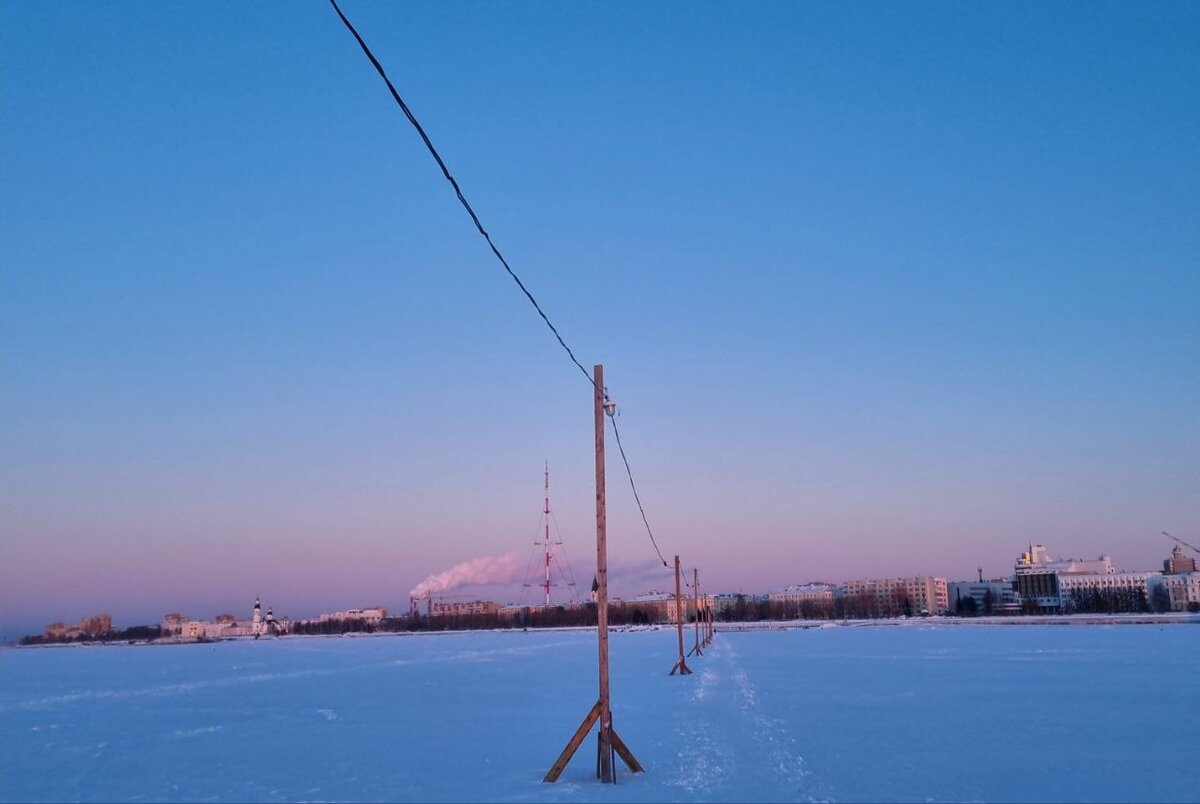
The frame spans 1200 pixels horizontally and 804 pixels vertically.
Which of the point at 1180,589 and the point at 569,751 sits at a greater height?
the point at 569,751

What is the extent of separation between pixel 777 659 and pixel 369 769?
30.4 m

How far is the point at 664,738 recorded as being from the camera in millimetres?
16562

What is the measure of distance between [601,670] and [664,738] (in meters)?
4.20

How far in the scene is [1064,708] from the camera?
20.5 meters

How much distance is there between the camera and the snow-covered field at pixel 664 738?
1230cm

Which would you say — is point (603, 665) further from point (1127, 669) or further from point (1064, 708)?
point (1127, 669)

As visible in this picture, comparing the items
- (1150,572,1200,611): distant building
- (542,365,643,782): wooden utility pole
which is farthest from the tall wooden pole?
(1150,572,1200,611): distant building

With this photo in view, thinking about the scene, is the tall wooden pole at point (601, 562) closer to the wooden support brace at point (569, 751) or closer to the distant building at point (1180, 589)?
the wooden support brace at point (569, 751)

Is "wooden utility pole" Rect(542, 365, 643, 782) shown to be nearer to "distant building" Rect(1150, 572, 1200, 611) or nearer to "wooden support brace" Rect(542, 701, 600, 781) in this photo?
"wooden support brace" Rect(542, 701, 600, 781)

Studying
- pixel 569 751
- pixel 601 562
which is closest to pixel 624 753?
pixel 569 751

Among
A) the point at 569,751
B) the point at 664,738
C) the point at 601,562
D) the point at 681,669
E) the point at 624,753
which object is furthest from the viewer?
the point at 681,669

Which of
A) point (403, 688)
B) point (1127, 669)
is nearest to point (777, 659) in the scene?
point (1127, 669)

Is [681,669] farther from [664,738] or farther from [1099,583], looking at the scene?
[1099,583]

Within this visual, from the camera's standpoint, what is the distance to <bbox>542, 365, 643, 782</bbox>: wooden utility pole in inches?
489
